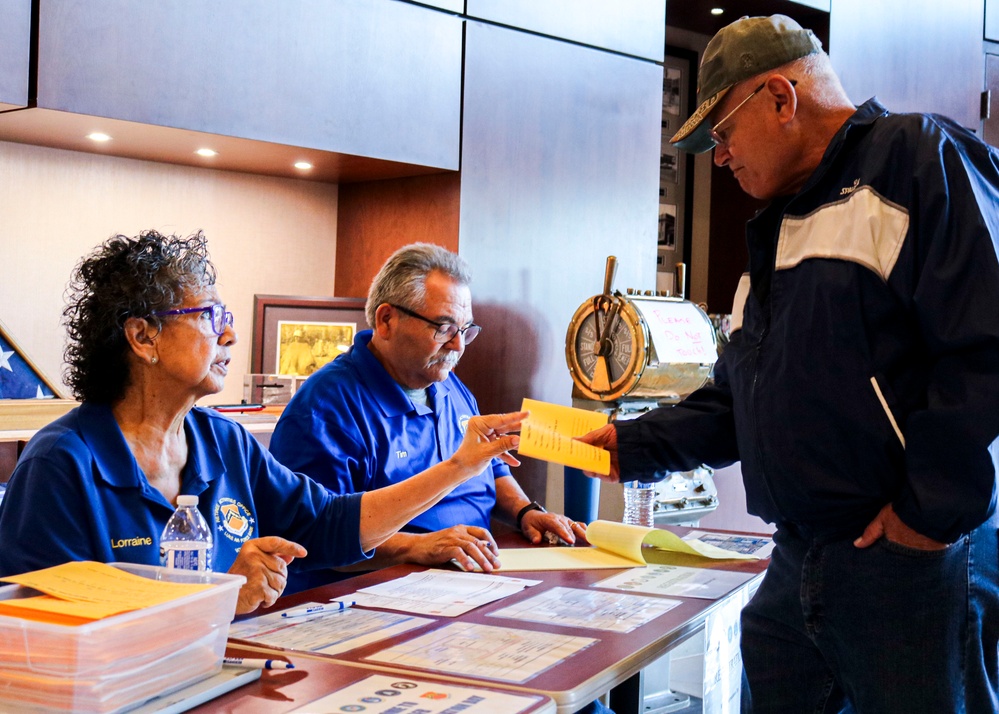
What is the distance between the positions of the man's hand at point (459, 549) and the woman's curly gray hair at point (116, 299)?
2.43 ft

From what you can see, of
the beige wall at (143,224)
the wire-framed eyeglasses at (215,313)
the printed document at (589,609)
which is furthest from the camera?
the beige wall at (143,224)

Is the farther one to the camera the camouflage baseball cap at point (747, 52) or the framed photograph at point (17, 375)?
the framed photograph at point (17, 375)

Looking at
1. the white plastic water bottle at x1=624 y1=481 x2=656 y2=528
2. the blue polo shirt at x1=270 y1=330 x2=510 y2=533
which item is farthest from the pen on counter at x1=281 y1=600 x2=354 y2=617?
the white plastic water bottle at x1=624 y1=481 x2=656 y2=528

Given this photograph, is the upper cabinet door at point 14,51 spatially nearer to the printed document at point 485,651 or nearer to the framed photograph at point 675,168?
the printed document at point 485,651

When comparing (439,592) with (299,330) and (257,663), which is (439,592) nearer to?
(257,663)

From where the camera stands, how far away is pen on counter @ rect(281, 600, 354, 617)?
1812 mm

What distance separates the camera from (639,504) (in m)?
3.14

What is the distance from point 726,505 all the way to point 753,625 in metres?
2.41

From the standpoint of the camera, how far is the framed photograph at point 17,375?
9.50ft

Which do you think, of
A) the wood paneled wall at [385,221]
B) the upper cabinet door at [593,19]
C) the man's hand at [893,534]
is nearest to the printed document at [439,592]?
the man's hand at [893,534]

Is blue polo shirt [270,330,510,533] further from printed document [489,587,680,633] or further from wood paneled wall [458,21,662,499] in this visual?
wood paneled wall [458,21,662,499]

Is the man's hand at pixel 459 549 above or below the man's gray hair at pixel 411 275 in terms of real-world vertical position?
below

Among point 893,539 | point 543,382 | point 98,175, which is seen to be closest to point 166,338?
point 893,539

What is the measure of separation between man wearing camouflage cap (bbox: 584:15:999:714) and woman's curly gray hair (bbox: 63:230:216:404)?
3.47 ft
